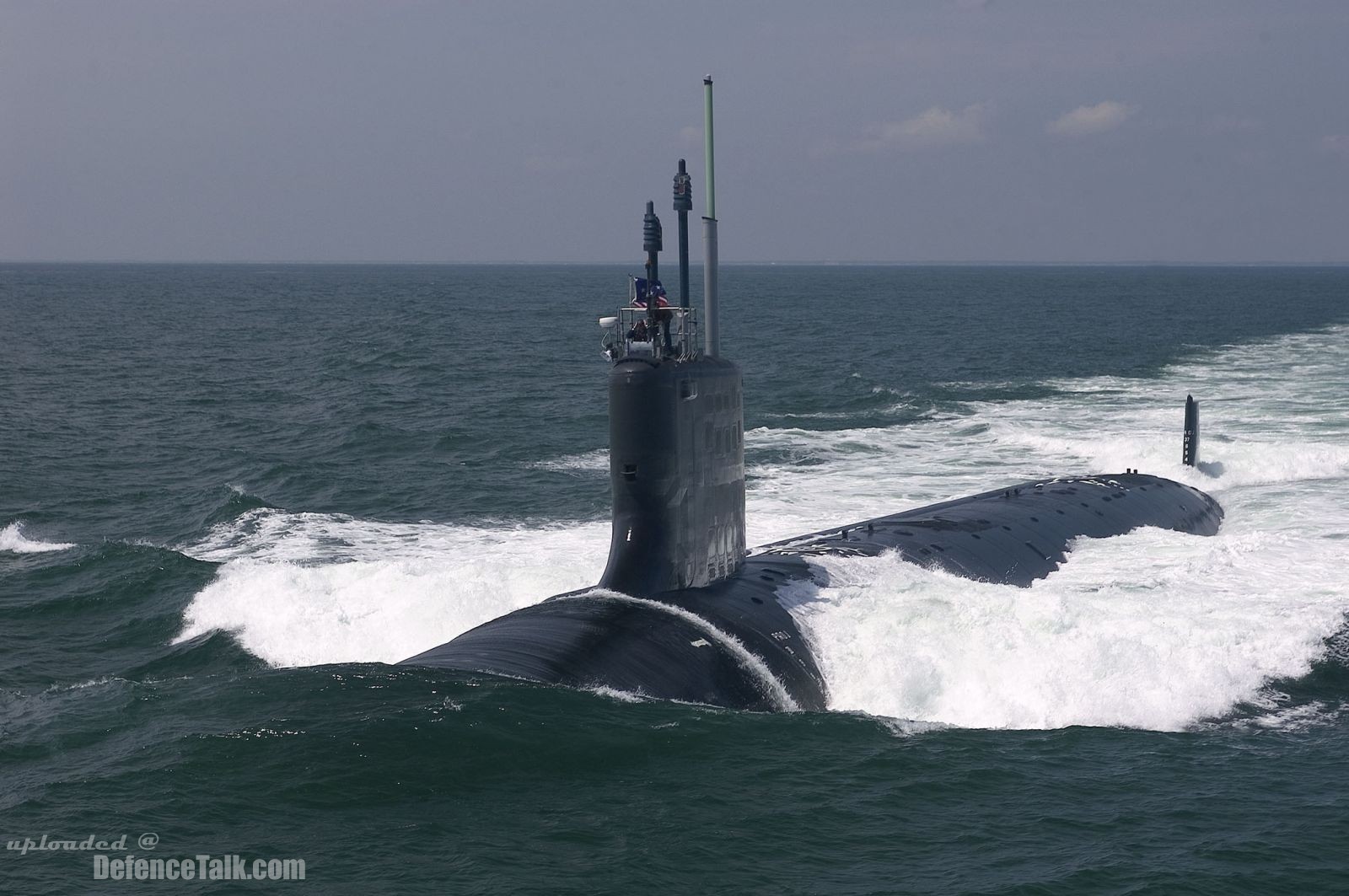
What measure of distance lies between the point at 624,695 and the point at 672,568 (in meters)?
2.87

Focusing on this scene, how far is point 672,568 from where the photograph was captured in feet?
62.0

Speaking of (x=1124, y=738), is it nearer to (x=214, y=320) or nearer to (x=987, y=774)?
(x=987, y=774)

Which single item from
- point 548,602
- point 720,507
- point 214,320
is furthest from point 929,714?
point 214,320

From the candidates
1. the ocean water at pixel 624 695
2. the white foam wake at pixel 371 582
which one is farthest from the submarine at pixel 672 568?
the white foam wake at pixel 371 582

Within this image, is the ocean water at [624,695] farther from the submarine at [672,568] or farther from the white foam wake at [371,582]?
the submarine at [672,568]

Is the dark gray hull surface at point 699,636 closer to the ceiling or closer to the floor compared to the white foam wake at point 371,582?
closer to the ceiling

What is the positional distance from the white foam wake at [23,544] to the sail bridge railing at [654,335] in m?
18.3

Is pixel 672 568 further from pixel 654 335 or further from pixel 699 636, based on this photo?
pixel 654 335

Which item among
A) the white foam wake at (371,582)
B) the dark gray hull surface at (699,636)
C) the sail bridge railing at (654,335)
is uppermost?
the sail bridge railing at (654,335)

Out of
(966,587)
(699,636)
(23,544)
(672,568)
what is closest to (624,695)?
(699,636)

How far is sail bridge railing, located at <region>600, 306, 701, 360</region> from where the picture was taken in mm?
18375

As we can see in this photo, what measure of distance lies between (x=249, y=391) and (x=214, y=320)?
57924 millimetres

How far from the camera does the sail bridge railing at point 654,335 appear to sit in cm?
1838

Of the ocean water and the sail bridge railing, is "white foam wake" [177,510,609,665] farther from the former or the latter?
the sail bridge railing
